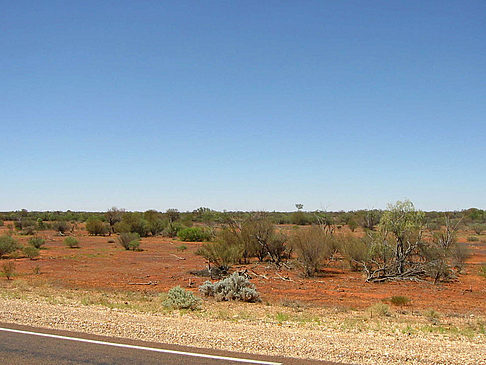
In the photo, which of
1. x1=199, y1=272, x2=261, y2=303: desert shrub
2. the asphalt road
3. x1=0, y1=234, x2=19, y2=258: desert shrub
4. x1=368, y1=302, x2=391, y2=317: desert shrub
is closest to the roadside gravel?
the asphalt road

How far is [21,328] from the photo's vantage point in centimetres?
990

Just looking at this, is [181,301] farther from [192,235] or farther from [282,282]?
[192,235]

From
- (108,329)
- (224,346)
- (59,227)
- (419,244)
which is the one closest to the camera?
(224,346)

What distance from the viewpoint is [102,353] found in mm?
7855

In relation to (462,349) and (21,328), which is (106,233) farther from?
(462,349)

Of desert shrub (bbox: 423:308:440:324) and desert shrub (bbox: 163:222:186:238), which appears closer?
desert shrub (bbox: 423:308:440:324)

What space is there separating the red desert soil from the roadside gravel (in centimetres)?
574

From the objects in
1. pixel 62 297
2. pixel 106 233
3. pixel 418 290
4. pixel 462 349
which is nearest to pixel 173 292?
pixel 62 297

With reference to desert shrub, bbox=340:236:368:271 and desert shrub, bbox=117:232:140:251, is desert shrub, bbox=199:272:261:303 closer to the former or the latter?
desert shrub, bbox=340:236:368:271

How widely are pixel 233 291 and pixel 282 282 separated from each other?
6.04 meters

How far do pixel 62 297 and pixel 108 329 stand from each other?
22.0ft

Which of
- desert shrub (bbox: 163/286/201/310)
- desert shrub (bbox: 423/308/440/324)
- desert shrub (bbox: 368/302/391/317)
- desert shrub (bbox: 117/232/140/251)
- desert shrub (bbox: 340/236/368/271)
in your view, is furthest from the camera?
desert shrub (bbox: 117/232/140/251)

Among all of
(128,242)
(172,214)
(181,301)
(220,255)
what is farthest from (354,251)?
(172,214)

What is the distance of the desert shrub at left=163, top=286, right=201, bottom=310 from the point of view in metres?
13.6
